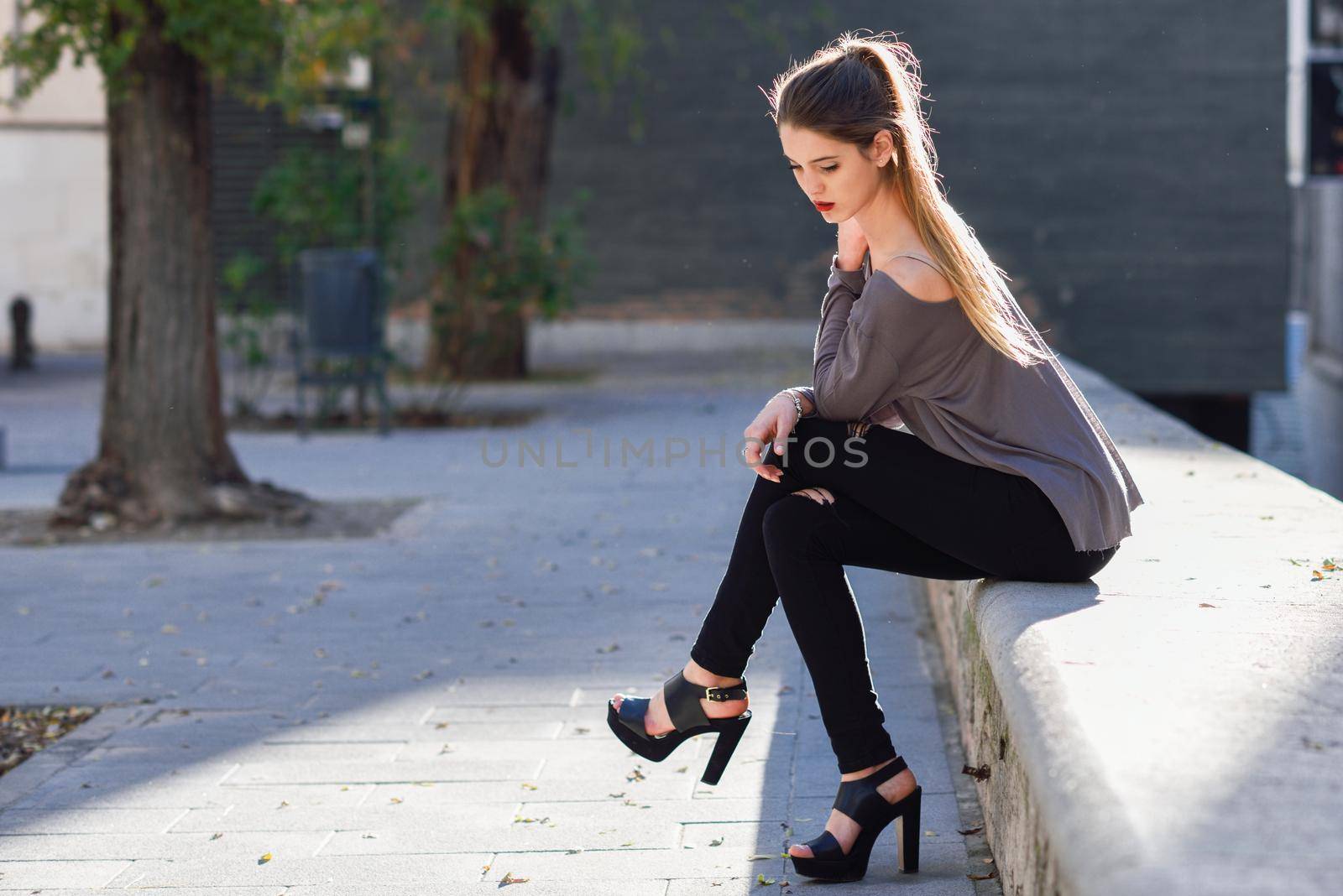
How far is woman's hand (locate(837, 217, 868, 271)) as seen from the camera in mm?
3137

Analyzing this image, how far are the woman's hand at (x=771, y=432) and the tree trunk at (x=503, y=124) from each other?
10.3m

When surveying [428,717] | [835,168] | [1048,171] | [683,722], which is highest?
[1048,171]

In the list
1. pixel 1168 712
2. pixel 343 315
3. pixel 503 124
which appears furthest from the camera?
pixel 503 124

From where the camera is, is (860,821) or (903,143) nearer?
(860,821)

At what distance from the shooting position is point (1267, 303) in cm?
1770

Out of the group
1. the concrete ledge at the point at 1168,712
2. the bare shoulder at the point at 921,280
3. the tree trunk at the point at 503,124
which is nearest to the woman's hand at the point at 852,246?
the bare shoulder at the point at 921,280

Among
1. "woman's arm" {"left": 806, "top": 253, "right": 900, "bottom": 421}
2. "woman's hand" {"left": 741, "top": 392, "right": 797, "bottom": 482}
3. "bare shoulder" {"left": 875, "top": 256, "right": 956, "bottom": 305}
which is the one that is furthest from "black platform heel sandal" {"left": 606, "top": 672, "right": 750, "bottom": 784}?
"bare shoulder" {"left": 875, "top": 256, "right": 956, "bottom": 305}

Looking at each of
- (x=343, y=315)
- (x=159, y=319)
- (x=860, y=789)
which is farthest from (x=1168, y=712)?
(x=343, y=315)

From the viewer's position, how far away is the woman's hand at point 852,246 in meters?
3.14

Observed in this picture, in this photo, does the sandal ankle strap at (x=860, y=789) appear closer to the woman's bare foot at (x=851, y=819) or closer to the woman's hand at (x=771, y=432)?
the woman's bare foot at (x=851, y=819)

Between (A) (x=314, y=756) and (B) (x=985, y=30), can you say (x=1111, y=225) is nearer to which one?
(B) (x=985, y=30)

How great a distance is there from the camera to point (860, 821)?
287cm

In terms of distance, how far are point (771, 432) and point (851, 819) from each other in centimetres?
70

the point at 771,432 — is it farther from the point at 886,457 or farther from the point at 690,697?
the point at 690,697
